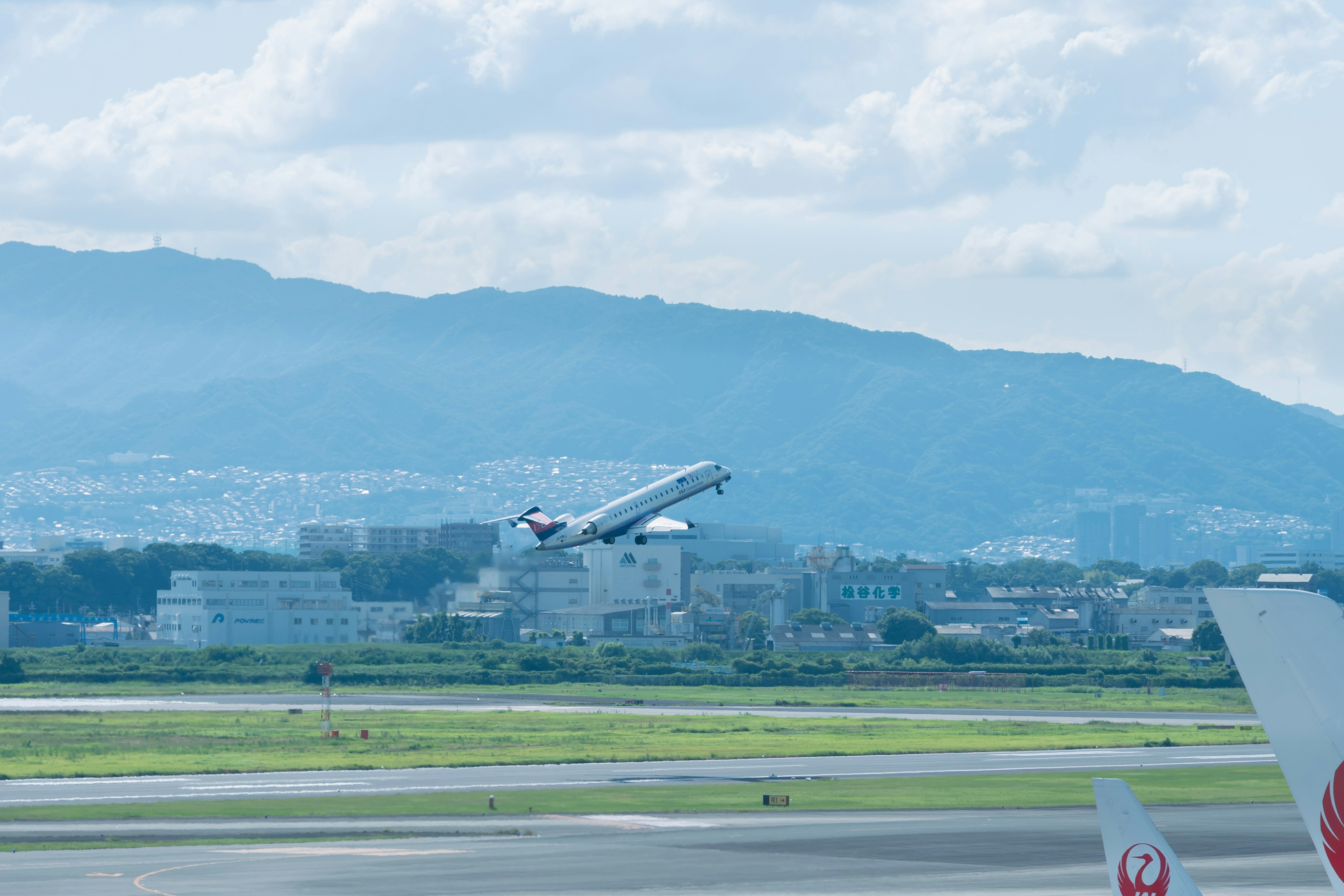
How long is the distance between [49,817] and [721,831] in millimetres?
23862

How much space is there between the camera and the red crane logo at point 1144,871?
20500 mm

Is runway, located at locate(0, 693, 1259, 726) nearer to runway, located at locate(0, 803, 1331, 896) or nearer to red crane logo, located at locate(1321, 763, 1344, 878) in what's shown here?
runway, located at locate(0, 803, 1331, 896)

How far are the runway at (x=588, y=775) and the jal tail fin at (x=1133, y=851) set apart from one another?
52.9 metres

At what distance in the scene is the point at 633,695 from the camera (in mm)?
158750

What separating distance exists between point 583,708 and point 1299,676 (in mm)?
117375

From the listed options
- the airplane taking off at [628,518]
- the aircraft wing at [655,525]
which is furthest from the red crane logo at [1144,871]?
the aircraft wing at [655,525]

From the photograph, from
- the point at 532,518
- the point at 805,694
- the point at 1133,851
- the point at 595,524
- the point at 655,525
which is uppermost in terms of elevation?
the point at 532,518

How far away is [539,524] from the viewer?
4719 inches

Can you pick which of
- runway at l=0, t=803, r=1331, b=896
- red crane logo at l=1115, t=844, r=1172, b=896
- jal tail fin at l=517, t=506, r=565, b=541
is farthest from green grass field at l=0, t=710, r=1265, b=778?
red crane logo at l=1115, t=844, r=1172, b=896

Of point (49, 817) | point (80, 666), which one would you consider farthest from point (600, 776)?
point (80, 666)

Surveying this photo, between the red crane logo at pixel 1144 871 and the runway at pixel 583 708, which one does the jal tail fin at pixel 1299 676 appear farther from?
the runway at pixel 583 708

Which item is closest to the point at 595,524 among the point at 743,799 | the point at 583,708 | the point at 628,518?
the point at 628,518

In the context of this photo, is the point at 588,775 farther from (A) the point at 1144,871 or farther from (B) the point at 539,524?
(A) the point at 1144,871

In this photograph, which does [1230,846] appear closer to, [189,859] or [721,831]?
[721,831]
